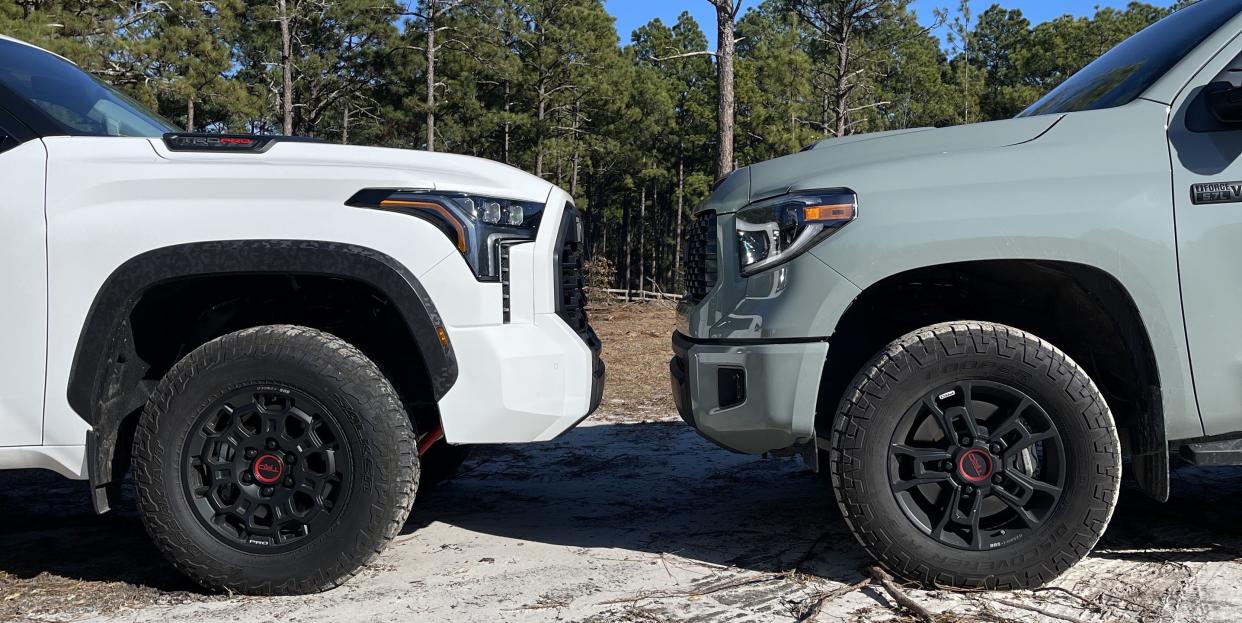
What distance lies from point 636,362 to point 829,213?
7055 mm

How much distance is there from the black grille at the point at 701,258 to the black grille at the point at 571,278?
1.45ft

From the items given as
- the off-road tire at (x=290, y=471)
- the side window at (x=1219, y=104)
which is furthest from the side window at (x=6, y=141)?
the side window at (x=1219, y=104)

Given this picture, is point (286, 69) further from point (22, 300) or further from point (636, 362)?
point (22, 300)

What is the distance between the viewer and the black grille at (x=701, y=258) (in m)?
3.40

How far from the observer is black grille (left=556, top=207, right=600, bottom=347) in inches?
134

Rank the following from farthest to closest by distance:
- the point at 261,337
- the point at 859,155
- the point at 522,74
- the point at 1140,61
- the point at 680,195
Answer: the point at 680,195
the point at 522,74
the point at 1140,61
the point at 859,155
the point at 261,337

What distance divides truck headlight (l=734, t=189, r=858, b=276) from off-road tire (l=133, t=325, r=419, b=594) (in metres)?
1.35

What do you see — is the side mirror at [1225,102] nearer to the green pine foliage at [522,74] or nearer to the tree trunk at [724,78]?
the tree trunk at [724,78]

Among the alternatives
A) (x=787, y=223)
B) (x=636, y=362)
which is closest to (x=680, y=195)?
(x=636, y=362)

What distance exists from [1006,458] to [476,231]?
194 cm

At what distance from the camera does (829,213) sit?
3068 mm

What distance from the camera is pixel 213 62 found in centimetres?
2259

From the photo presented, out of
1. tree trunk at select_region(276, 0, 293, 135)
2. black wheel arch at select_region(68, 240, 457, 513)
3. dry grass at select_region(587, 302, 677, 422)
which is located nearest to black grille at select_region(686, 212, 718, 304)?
black wheel arch at select_region(68, 240, 457, 513)

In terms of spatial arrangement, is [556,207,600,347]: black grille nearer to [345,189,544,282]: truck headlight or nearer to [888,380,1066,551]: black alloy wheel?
[345,189,544,282]: truck headlight
